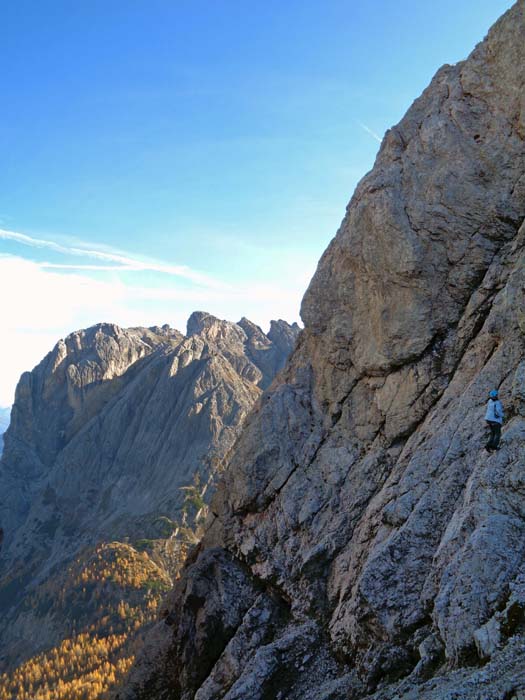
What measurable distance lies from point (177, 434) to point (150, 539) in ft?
129

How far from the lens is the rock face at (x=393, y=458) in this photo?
1452cm

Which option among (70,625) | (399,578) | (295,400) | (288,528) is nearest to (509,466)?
(399,578)

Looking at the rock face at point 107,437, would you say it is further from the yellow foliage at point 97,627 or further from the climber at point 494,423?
the climber at point 494,423

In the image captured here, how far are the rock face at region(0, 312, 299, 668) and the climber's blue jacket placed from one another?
4302 inches

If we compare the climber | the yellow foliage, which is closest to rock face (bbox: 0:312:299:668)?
the yellow foliage

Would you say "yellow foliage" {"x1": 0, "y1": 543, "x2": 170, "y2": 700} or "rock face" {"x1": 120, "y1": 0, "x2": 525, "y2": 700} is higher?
"rock face" {"x1": 120, "y1": 0, "x2": 525, "y2": 700}

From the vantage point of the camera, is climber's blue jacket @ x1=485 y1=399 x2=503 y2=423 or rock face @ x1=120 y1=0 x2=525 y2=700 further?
climber's blue jacket @ x1=485 y1=399 x2=503 y2=423

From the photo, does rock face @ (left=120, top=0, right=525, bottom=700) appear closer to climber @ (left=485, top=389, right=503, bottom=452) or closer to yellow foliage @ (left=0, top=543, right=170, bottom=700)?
climber @ (left=485, top=389, right=503, bottom=452)

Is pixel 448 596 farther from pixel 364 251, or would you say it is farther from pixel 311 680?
pixel 364 251

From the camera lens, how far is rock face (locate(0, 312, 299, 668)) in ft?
427

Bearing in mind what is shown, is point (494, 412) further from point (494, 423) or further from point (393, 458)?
point (393, 458)

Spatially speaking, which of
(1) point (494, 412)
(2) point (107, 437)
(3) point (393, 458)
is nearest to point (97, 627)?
(2) point (107, 437)

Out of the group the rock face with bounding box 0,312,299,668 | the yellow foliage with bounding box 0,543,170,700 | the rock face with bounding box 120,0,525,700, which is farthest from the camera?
the rock face with bounding box 0,312,299,668

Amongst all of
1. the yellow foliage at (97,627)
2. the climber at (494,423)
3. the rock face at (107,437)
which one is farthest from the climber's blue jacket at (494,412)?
the rock face at (107,437)
